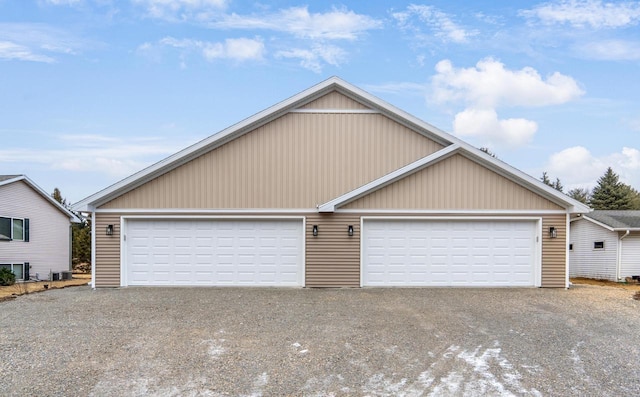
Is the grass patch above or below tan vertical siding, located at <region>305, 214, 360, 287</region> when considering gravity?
below

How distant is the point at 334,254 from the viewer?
13094mm

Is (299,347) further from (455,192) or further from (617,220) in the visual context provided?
(617,220)

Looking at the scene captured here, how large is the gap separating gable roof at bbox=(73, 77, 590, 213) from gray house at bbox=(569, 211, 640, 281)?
30.5 feet

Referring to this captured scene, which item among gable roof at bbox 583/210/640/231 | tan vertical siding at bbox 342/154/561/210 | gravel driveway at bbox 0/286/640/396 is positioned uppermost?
tan vertical siding at bbox 342/154/561/210

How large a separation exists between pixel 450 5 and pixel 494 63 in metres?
3.62

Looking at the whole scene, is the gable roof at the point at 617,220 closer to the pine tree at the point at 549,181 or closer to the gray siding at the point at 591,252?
the gray siding at the point at 591,252

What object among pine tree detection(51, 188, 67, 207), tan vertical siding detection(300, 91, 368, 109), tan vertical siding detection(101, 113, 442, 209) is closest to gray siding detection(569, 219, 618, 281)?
tan vertical siding detection(101, 113, 442, 209)

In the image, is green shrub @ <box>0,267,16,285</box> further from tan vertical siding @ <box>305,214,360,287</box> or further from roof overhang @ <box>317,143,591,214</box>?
roof overhang @ <box>317,143,591,214</box>

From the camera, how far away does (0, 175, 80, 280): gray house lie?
1956 cm

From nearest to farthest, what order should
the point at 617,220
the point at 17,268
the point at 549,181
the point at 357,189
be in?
the point at 357,189, the point at 17,268, the point at 617,220, the point at 549,181

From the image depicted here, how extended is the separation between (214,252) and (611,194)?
124 ft

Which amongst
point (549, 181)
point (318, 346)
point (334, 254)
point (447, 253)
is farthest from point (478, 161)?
point (549, 181)

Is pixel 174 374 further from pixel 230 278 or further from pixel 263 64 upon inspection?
pixel 263 64

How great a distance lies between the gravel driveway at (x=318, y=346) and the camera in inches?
219
